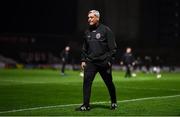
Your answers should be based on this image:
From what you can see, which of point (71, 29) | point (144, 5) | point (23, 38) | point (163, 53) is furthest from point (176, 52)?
point (23, 38)

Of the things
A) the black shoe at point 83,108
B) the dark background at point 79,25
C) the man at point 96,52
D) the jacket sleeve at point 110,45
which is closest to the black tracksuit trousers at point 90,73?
the man at point 96,52

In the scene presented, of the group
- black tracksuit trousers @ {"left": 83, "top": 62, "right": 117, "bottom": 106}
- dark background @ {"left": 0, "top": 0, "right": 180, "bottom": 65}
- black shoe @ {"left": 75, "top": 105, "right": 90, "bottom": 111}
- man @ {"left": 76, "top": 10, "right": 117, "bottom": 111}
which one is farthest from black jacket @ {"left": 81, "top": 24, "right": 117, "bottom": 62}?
dark background @ {"left": 0, "top": 0, "right": 180, "bottom": 65}

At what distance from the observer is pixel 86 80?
12.9m

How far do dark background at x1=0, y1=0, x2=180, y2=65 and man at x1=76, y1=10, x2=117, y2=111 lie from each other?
1563 inches

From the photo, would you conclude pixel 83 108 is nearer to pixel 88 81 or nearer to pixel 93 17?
pixel 88 81

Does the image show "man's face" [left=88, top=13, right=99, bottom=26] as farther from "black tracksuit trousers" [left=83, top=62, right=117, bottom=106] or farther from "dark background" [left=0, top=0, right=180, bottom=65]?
"dark background" [left=0, top=0, right=180, bottom=65]

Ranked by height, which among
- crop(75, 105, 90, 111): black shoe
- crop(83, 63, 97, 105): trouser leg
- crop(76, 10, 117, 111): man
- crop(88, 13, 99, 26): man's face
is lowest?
crop(75, 105, 90, 111): black shoe

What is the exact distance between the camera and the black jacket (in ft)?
41.7

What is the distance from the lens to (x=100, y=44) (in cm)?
1275

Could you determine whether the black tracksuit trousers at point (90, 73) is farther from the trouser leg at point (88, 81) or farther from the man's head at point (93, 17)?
the man's head at point (93, 17)

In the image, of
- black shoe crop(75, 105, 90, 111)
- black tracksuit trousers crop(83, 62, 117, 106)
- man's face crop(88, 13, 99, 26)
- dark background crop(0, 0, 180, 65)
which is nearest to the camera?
man's face crop(88, 13, 99, 26)

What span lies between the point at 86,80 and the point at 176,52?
44.9 meters

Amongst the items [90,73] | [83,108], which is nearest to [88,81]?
[90,73]

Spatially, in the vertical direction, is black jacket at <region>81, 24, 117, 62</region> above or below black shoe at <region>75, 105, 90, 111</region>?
above
